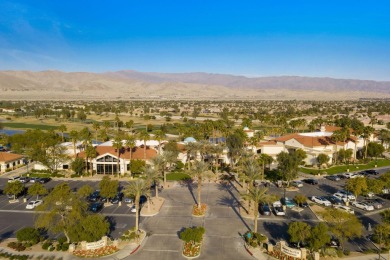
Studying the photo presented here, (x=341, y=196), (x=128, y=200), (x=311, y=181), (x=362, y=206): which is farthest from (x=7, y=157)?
(x=362, y=206)

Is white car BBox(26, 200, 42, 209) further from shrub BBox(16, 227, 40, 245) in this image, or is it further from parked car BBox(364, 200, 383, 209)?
parked car BBox(364, 200, 383, 209)

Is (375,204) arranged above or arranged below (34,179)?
above

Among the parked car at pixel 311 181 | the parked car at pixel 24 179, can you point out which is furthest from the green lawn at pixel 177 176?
the parked car at pixel 24 179

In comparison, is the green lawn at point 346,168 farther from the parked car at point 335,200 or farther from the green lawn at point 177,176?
the green lawn at point 177,176

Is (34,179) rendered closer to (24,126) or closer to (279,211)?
(279,211)

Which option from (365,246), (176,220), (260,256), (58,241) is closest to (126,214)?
(176,220)
